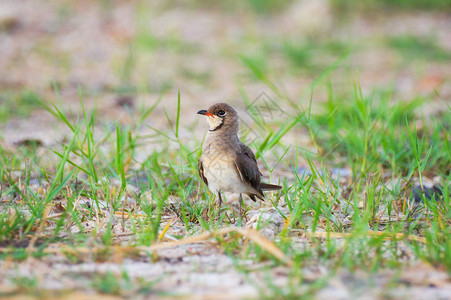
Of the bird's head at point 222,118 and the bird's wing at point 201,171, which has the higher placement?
the bird's head at point 222,118

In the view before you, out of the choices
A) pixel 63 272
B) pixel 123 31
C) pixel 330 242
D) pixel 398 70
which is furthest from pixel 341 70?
pixel 63 272

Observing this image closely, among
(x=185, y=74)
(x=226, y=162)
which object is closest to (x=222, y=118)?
(x=226, y=162)

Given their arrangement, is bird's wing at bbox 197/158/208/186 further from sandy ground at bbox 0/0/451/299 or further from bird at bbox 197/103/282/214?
sandy ground at bbox 0/0/451/299

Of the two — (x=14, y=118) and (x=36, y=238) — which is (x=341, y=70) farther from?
(x=36, y=238)

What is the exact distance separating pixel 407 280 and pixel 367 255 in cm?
24

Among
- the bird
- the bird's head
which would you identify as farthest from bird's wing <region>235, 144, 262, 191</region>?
the bird's head

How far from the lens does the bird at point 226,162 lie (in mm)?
3287

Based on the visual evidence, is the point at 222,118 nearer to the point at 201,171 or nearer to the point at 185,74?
the point at 201,171

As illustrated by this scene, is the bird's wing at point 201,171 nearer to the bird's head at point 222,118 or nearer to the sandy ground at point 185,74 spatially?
the bird's head at point 222,118

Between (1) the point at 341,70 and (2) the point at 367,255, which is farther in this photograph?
(1) the point at 341,70

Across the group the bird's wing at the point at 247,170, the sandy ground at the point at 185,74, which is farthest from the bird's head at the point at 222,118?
the sandy ground at the point at 185,74

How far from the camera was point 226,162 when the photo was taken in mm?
3324

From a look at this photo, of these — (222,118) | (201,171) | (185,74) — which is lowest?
(201,171)

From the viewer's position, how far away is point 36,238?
2605 millimetres
